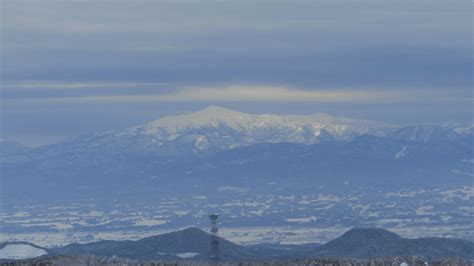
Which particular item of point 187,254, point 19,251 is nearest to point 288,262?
point 19,251

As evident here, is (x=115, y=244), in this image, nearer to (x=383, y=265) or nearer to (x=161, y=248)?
(x=161, y=248)

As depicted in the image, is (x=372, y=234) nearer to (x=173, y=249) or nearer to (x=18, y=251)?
(x=173, y=249)

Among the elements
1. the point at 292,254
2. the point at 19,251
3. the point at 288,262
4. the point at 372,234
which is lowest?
the point at 288,262

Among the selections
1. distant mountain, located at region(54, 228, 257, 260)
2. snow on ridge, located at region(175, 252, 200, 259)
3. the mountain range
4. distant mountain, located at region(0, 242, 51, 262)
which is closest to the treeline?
distant mountain, located at region(0, 242, 51, 262)

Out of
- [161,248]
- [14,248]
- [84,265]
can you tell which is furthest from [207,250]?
[84,265]

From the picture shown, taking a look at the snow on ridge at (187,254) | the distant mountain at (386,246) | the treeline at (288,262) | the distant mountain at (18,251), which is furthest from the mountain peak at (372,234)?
the treeline at (288,262)

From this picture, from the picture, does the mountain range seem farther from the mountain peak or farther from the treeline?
the treeline

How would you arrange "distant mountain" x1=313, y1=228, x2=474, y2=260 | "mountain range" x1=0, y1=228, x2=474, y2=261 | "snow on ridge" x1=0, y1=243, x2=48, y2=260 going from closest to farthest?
"snow on ridge" x1=0, y1=243, x2=48, y2=260 < "distant mountain" x1=313, y1=228, x2=474, y2=260 < "mountain range" x1=0, y1=228, x2=474, y2=261
